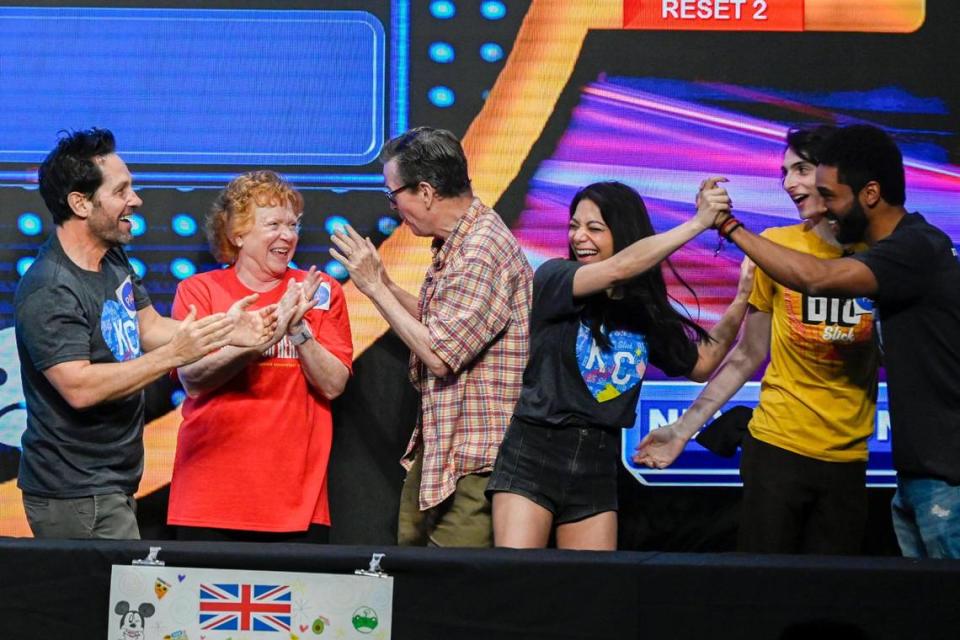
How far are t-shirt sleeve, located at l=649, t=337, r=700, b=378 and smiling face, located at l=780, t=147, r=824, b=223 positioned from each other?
0.53 m

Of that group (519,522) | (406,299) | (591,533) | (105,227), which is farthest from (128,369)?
(591,533)

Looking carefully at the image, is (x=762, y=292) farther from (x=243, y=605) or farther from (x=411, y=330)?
(x=243, y=605)

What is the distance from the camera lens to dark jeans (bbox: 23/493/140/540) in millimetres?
2889

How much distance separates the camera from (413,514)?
3348 millimetres

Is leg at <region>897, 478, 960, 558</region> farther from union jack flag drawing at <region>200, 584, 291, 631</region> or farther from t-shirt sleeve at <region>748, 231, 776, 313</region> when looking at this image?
union jack flag drawing at <region>200, 584, 291, 631</region>

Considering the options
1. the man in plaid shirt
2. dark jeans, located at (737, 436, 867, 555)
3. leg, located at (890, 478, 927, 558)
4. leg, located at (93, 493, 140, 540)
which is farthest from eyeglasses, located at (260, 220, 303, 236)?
leg, located at (890, 478, 927, 558)

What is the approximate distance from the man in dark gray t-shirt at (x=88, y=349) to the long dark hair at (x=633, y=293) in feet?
3.13

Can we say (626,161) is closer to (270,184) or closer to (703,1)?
(703,1)

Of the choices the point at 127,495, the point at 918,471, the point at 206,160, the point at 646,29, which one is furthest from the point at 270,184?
the point at 918,471

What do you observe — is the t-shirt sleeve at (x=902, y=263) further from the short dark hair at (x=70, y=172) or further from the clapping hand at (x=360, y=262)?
the short dark hair at (x=70, y=172)

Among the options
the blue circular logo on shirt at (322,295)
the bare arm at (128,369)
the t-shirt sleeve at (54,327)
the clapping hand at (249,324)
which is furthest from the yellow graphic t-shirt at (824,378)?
the t-shirt sleeve at (54,327)

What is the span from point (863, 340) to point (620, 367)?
758 millimetres

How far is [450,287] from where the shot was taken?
3.04 meters

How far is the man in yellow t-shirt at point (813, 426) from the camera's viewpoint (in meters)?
3.27
